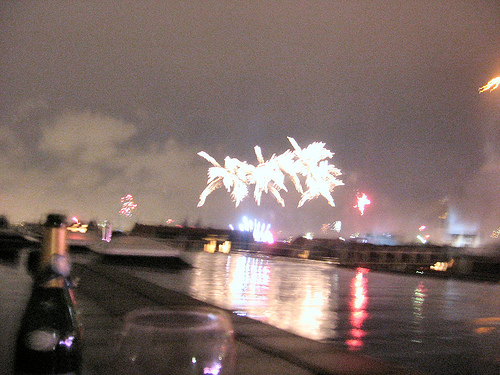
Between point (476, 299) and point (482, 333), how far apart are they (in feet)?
16.4

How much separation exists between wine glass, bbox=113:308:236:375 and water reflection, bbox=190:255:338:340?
513 cm

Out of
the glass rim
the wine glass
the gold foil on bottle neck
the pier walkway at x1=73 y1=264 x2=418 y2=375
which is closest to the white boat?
the pier walkway at x1=73 y1=264 x2=418 y2=375

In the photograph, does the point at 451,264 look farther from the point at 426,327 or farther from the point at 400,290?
the point at 426,327

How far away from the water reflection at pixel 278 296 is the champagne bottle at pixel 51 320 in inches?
173

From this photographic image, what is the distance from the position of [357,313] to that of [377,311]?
58cm

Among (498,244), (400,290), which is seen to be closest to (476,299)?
(400,290)

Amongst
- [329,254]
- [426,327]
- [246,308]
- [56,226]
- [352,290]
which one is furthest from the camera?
[329,254]

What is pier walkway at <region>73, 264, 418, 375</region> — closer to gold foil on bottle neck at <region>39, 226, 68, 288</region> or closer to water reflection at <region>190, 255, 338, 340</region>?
gold foil on bottle neck at <region>39, 226, 68, 288</region>

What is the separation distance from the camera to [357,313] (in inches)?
386

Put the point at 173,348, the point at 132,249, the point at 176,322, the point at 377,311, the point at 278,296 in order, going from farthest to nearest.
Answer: the point at 132,249, the point at 278,296, the point at 377,311, the point at 176,322, the point at 173,348

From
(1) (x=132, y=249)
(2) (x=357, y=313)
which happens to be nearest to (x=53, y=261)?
(2) (x=357, y=313)

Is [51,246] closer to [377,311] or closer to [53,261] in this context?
[53,261]

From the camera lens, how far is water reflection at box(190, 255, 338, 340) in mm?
8398

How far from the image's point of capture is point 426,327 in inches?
341
